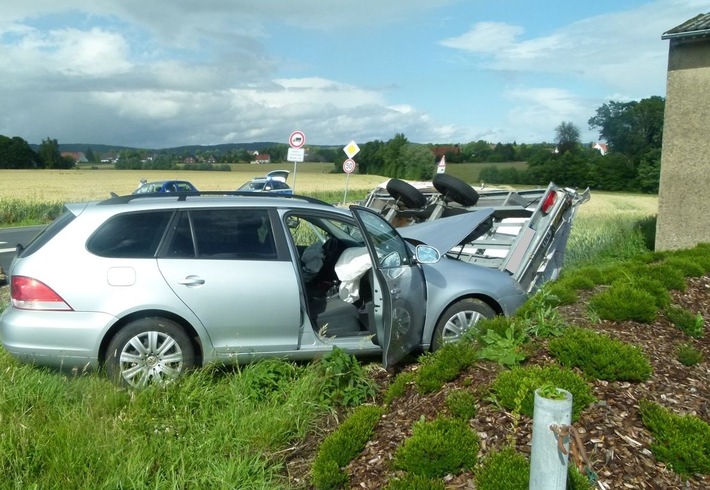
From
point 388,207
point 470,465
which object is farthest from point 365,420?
point 388,207

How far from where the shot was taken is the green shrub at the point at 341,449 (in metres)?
3.54

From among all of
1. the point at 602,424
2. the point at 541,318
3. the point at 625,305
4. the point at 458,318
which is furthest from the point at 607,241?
the point at 602,424

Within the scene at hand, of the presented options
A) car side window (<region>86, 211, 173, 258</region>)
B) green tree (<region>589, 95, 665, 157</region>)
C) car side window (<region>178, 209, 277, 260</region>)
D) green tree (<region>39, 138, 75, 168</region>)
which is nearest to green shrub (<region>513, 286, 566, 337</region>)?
car side window (<region>178, 209, 277, 260</region>)

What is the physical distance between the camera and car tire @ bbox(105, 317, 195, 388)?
5070mm

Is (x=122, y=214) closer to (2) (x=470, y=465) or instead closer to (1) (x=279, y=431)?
(1) (x=279, y=431)

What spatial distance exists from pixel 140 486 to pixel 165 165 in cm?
8875

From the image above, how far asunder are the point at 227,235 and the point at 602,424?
10.6ft

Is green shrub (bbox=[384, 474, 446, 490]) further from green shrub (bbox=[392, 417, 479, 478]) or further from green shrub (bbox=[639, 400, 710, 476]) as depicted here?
green shrub (bbox=[639, 400, 710, 476])

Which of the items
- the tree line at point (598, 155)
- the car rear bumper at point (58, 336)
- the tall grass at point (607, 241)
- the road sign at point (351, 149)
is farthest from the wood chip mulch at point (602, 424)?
the tree line at point (598, 155)

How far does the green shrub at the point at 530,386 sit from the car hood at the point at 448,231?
2762 millimetres

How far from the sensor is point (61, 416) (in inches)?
167

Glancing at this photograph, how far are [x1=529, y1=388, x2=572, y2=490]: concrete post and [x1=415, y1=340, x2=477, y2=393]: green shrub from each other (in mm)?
1644

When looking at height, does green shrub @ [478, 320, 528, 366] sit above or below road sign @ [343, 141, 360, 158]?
below

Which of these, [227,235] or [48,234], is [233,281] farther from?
[48,234]
